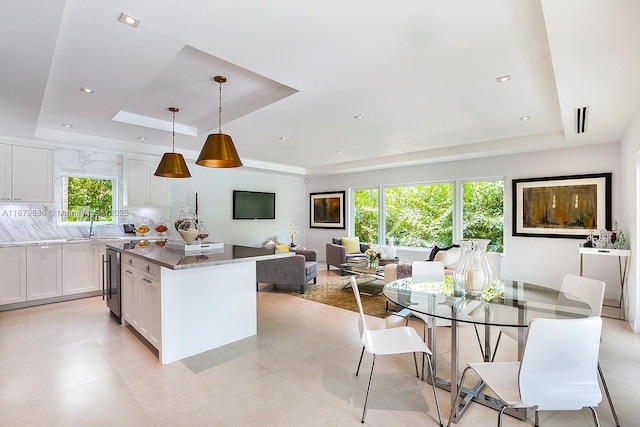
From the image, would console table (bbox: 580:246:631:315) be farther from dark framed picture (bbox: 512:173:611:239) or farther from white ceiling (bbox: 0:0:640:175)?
white ceiling (bbox: 0:0:640:175)

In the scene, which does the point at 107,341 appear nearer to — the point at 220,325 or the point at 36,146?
the point at 220,325

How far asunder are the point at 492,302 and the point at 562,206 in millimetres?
3981

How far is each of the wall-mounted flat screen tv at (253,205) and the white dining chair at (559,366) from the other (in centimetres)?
668

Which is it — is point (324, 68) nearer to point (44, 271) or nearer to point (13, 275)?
point (44, 271)

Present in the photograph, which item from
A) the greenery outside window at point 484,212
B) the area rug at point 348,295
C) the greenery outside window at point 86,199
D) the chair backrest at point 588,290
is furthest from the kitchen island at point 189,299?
the greenery outside window at point 484,212

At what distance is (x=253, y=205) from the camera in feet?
25.6

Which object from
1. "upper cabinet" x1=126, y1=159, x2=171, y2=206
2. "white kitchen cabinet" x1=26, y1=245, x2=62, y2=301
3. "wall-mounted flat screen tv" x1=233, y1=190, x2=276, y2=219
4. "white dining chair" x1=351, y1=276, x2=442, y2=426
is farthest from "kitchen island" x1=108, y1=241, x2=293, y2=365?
"wall-mounted flat screen tv" x1=233, y1=190, x2=276, y2=219

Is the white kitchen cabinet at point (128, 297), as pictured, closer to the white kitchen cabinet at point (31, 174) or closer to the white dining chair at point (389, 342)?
the white kitchen cabinet at point (31, 174)

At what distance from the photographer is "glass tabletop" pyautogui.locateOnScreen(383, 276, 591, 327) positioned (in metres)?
1.91

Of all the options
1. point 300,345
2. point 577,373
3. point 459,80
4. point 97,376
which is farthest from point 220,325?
point 459,80

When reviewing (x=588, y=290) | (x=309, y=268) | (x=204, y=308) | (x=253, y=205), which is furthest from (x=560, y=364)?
(x=253, y=205)

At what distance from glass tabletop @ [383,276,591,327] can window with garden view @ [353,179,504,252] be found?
3.57m

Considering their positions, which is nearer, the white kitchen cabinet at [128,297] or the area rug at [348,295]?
the white kitchen cabinet at [128,297]

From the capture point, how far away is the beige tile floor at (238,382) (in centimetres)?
205
